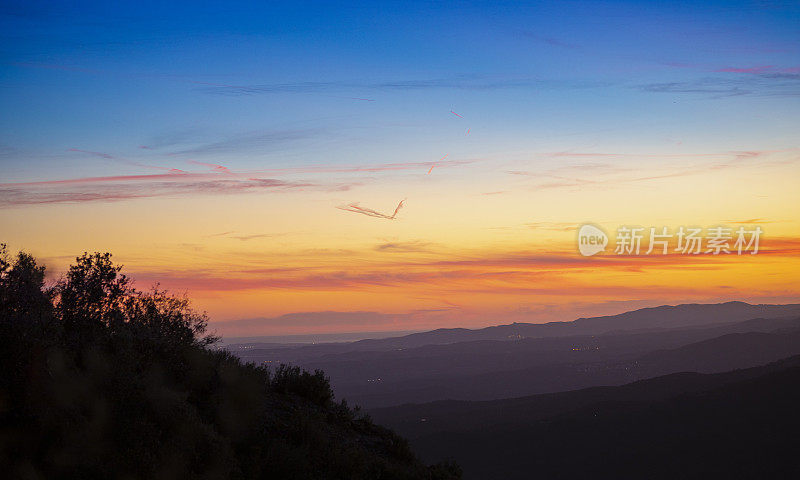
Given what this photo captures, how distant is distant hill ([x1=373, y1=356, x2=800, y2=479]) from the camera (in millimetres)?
74125

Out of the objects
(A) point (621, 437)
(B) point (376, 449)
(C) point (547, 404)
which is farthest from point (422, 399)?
(B) point (376, 449)

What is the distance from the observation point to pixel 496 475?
76250 mm

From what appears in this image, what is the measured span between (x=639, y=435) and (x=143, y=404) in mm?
85602

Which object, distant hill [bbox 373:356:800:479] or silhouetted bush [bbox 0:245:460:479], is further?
distant hill [bbox 373:356:800:479]

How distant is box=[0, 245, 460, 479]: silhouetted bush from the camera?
10016 mm

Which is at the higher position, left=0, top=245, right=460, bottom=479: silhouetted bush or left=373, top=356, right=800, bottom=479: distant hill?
left=0, top=245, right=460, bottom=479: silhouetted bush

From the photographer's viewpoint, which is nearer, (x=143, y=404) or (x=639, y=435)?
(x=143, y=404)

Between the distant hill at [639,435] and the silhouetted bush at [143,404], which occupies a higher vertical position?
the silhouetted bush at [143,404]

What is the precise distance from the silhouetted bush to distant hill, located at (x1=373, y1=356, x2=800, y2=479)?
65451mm

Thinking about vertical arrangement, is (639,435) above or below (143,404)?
below

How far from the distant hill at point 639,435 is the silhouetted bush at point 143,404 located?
2577 inches

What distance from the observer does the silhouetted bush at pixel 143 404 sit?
1002 centimetres

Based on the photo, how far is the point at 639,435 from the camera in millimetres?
84938

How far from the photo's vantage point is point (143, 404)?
11086 mm
